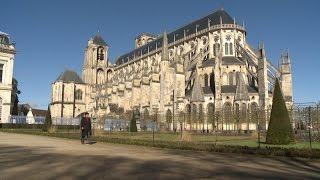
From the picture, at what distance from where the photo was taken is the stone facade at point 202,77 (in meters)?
48.7

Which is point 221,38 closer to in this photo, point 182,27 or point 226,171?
point 182,27

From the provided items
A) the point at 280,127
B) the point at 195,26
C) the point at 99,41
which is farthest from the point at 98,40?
the point at 280,127

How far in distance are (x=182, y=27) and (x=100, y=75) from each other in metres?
28.7

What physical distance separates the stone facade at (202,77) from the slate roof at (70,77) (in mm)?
8508

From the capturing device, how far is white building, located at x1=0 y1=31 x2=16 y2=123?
4366 centimetres

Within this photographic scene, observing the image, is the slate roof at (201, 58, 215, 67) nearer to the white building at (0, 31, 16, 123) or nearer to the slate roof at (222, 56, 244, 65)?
the slate roof at (222, 56, 244, 65)

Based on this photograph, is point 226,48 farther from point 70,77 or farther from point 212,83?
point 70,77

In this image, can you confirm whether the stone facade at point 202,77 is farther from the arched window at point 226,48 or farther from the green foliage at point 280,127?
the green foliage at point 280,127

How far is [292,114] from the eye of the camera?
92.5 ft

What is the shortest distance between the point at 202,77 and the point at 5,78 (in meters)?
28.7

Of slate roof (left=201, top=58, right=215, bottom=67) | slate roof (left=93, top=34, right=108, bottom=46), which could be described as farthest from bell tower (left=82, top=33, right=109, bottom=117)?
slate roof (left=201, top=58, right=215, bottom=67)

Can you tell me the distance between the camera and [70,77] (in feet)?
273

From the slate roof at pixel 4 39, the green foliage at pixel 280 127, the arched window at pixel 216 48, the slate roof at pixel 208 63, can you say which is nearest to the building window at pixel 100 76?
the arched window at pixel 216 48

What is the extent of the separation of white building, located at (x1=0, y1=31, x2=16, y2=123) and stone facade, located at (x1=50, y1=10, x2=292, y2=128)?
21.2 metres
